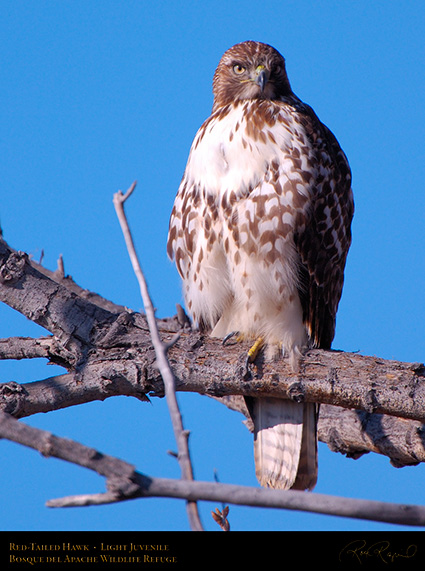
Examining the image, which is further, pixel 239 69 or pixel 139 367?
pixel 239 69

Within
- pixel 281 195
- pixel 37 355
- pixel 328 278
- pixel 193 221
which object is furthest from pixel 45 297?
pixel 328 278

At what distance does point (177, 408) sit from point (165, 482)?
0.68ft

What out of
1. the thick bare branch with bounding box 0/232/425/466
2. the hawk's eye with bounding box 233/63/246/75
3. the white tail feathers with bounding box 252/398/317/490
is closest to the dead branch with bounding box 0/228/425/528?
the thick bare branch with bounding box 0/232/425/466

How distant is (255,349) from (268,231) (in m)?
0.72

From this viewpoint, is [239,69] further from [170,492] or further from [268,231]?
[170,492]

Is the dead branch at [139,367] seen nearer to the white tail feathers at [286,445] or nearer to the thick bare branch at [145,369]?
the thick bare branch at [145,369]

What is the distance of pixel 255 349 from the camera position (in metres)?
4.16

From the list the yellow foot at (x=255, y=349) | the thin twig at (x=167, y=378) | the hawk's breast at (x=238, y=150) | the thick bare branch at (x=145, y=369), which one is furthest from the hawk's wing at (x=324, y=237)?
the thin twig at (x=167, y=378)

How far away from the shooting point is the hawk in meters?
4.31

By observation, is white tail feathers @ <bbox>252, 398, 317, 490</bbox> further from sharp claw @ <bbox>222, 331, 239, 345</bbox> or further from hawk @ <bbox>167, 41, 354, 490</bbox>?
sharp claw @ <bbox>222, 331, 239, 345</bbox>

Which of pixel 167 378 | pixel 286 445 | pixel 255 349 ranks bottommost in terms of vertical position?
pixel 167 378
